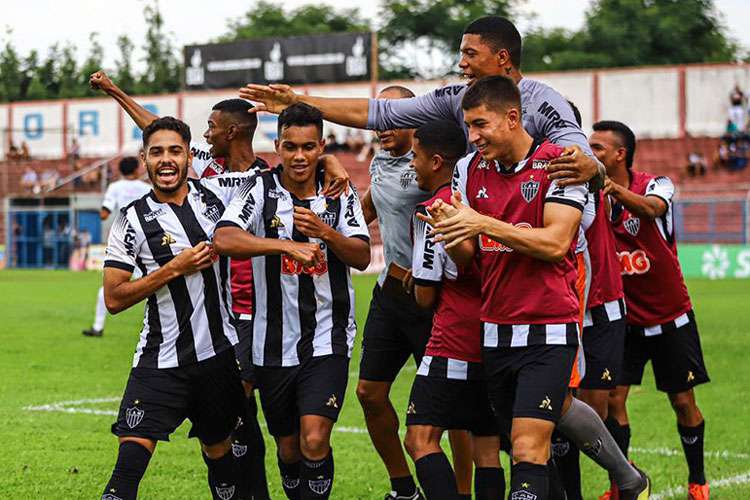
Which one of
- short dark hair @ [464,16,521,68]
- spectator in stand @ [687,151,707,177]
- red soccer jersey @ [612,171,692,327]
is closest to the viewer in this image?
short dark hair @ [464,16,521,68]

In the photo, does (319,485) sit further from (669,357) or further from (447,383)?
(669,357)

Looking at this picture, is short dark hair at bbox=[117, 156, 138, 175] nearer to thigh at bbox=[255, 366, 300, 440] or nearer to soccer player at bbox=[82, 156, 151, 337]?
soccer player at bbox=[82, 156, 151, 337]

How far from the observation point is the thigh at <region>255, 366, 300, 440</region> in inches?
256

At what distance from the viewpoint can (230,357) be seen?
637cm

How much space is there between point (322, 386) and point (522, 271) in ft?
4.30

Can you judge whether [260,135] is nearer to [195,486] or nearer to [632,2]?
[632,2]

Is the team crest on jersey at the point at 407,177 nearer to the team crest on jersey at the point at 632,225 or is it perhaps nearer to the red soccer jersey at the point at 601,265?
the red soccer jersey at the point at 601,265

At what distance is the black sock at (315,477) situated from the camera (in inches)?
248

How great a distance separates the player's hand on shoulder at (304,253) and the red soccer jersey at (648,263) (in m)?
2.47

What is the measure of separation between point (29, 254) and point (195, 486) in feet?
133

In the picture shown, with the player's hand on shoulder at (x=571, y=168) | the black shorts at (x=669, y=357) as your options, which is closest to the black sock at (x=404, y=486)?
the black shorts at (x=669, y=357)

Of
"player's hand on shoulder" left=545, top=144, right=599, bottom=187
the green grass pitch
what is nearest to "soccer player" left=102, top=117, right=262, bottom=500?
the green grass pitch

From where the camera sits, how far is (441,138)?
6836mm

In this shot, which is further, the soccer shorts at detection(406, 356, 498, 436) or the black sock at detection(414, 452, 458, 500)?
the soccer shorts at detection(406, 356, 498, 436)
